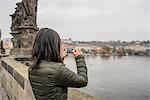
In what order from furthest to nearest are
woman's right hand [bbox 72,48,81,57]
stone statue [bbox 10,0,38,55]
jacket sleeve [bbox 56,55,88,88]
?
stone statue [bbox 10,0,38,55]
woman's right hand [bbox 72,48,81,57]
jacket sleeve [bbox 56,55,88,88]

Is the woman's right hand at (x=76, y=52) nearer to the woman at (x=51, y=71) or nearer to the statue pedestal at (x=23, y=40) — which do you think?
the woman at (x=51, y=71)

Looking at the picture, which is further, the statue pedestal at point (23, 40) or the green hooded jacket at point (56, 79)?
the statue pedestal at point (23, 40)

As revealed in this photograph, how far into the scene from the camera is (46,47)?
179 centimetres

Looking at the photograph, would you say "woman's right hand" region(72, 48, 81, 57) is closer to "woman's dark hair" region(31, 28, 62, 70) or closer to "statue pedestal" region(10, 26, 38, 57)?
"woman's dark hair" region(31, 28, 62, 70)

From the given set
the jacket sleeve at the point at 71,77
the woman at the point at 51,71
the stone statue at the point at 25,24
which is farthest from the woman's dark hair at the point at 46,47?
the stone statue at the point at 25,24

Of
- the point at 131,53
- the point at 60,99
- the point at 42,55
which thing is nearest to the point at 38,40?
the point at 42,55

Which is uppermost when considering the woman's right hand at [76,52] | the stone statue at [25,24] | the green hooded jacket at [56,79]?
the stone statue at [25,24]

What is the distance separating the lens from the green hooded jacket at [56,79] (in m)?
1.69

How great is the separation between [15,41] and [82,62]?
26.1ft

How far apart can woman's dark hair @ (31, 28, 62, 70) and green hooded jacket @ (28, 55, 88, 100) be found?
0.04 m

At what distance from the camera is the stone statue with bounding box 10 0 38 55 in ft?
29.8

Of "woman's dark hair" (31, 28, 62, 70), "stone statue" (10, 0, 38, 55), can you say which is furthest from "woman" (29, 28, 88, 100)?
"stone statue" (10, 0, 38, 55)

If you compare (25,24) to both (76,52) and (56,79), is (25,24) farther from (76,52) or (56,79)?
(56,79)

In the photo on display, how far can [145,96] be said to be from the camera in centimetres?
3111
